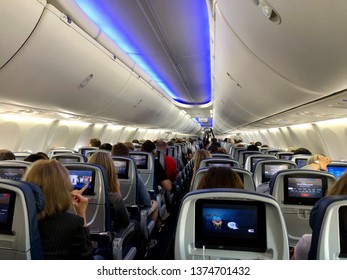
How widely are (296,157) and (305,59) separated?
12.3 ft

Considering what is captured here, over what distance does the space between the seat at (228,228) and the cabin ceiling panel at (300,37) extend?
133 cm

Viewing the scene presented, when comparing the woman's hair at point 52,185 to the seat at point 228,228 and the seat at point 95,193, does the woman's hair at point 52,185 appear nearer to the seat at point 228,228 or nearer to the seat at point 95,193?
the seat at point 228,228

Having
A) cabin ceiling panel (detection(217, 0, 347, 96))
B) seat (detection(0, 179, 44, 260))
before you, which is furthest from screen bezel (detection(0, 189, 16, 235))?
cabin ceiling panel (detection(217, 0, 347, 96))

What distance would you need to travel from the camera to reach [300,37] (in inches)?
114

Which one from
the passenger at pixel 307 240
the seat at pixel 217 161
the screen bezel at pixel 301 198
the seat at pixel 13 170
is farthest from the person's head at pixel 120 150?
the passenger at pixel 307 240

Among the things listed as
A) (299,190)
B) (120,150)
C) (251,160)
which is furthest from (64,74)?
(251,160)

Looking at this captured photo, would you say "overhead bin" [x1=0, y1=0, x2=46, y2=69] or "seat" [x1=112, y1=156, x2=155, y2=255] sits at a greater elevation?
"overhead bin" [x1=0, y1=0, x2=46, y2=69]

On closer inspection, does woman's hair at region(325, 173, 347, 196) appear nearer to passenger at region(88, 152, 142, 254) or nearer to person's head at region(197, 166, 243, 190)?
person's head at region(197, 166, 243, 190)

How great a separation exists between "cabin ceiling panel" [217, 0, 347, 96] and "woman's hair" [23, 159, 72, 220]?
2.02 m

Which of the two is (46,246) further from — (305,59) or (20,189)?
(305,59)

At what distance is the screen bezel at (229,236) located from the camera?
2223mm

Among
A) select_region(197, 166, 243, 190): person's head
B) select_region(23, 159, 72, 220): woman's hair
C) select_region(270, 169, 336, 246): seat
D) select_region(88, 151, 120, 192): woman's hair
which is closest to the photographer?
select_region(23, 159, 72, 220): woman's hair

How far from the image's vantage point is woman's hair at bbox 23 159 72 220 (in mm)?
2494

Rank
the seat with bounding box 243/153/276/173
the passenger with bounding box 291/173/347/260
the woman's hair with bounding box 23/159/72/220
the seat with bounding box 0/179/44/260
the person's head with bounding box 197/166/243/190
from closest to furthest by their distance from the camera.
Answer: the seat with bounding box 0/179/44/260
the passenger with bounding box 291/173/347/260
the woman's hair with bounding box 23/159/72/220
the person's head with bounding box 197/166/243/190
the seat with bounding box 243/153/276/173
